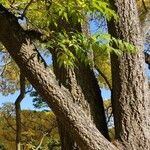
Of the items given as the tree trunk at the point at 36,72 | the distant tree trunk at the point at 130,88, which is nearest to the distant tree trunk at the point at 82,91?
the distant tree trunk at the point at 130,88

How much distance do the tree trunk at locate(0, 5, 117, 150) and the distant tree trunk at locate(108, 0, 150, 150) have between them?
3.40ft

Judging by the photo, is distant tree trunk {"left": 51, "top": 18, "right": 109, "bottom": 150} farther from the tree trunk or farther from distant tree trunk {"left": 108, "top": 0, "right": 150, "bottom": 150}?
the tree trunk

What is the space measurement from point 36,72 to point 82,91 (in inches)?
59.7

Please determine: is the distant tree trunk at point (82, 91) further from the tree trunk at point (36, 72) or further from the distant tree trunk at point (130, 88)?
the tree trunk at point (36, 72)

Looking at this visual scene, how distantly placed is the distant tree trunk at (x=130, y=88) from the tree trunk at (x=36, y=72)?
40.8 inches

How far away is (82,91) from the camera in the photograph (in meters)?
6.01

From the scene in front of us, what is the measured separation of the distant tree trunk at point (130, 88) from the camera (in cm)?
580

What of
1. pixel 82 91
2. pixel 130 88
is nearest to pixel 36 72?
pixel 82 91

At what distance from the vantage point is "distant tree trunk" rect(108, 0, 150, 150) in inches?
228

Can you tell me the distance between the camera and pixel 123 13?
596 cm

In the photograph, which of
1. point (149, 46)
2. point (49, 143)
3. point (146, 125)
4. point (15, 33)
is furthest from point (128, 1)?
point (49, 143)

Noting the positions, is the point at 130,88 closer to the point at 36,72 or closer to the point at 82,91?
the point at 82,91

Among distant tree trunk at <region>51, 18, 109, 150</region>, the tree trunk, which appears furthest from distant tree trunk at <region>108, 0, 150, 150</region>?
the tree trunk

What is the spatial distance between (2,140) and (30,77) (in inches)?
448
